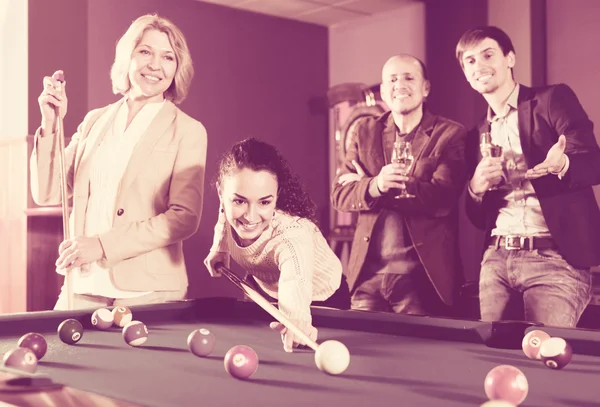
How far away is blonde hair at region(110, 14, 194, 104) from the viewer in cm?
247

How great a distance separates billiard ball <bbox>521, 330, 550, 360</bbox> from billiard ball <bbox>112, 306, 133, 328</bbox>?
3.34 feet

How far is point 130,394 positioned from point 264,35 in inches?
199

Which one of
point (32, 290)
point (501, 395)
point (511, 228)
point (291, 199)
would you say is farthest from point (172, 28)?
point (32, 290)

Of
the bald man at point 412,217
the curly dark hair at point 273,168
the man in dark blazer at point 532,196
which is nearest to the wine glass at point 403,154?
the bald man at point 412,217

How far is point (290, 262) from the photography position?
6.27 feet

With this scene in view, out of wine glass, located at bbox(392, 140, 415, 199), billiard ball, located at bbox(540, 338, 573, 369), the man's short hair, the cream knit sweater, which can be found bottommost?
billiard ball, located at bbox(540, 338, 573, 369)

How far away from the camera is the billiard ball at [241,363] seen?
1.33 meters

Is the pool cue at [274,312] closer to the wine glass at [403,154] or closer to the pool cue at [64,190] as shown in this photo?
the pool cue at [64,190]

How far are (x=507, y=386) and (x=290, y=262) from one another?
33.8 inches

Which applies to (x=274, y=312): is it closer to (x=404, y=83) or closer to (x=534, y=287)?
(x=534, y=287)

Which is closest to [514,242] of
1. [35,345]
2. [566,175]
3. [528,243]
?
[528,243]

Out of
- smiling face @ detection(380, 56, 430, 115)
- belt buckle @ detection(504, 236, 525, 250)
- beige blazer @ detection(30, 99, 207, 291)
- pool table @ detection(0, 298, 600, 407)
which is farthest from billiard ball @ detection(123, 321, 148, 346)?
smiling face @ detection(380, 56, 430, 115)

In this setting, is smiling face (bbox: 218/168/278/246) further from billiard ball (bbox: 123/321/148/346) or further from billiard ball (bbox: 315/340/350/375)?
billiard ball (bbox: 315/340/350/375)

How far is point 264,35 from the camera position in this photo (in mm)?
5949
